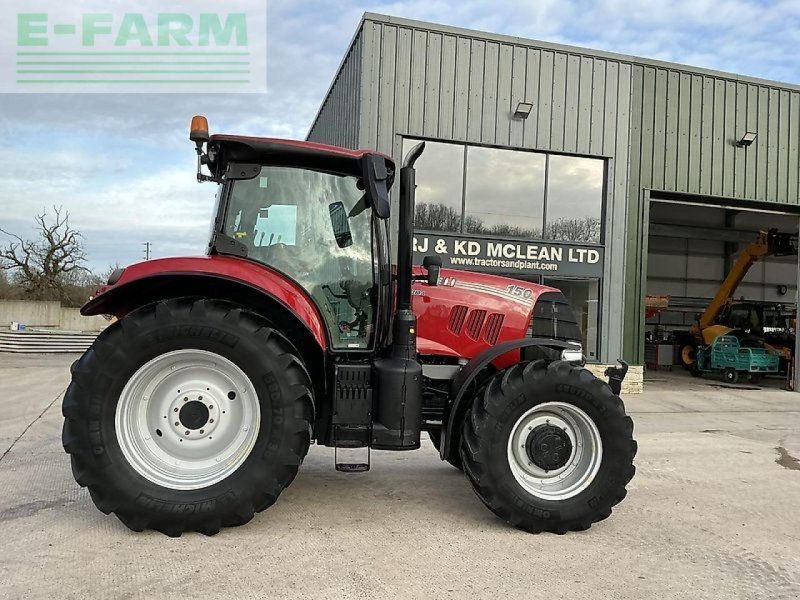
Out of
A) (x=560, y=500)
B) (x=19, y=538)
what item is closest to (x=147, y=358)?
(x=19, y=538)

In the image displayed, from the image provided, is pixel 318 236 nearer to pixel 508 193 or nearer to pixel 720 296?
pixel 508 193

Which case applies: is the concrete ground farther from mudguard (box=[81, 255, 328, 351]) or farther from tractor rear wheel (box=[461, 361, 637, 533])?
mudguard (box=[81, 255, 328, 351])

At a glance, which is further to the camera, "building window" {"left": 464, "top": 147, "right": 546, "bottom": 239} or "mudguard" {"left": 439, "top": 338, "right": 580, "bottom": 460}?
"building window" {"left": 464, "top": 147, "right": 546, "bottom": 239}

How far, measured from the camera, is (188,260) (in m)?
3.73

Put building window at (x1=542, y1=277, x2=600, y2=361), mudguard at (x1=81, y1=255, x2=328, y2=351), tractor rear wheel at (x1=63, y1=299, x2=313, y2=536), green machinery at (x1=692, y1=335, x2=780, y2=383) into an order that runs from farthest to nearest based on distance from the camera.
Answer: green machinery at (x1=692, y1=335, x2=780, y2=383), building window at (x1=542, y1=277, x2=600, y2=361), mudguard at (x1=81, y1=255, x2=328, y2=351), tractor rear wheel at (x1=63, y1=299, x2=313, y2=536)

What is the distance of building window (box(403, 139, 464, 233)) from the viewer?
35.8 ft

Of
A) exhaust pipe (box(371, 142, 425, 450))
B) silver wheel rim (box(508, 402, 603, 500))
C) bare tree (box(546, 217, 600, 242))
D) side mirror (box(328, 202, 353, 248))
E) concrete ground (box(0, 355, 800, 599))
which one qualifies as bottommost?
concrete ground (box(0, 355, 800, 599))

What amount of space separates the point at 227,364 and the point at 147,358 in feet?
1.49

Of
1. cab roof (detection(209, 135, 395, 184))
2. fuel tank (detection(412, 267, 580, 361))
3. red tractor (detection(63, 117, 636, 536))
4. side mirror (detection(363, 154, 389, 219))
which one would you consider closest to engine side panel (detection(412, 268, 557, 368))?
fuel tank (detection(412, 267, 580, 361))

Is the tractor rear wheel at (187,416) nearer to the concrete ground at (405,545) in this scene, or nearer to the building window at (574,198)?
the concrete ground at (405,545)

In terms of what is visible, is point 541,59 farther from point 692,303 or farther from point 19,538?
point 692,303

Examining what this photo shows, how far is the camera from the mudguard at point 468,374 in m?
3.95

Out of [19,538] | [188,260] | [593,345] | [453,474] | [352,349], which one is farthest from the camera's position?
[593,345]

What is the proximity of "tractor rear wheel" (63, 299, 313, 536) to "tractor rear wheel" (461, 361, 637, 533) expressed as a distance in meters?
1.11
